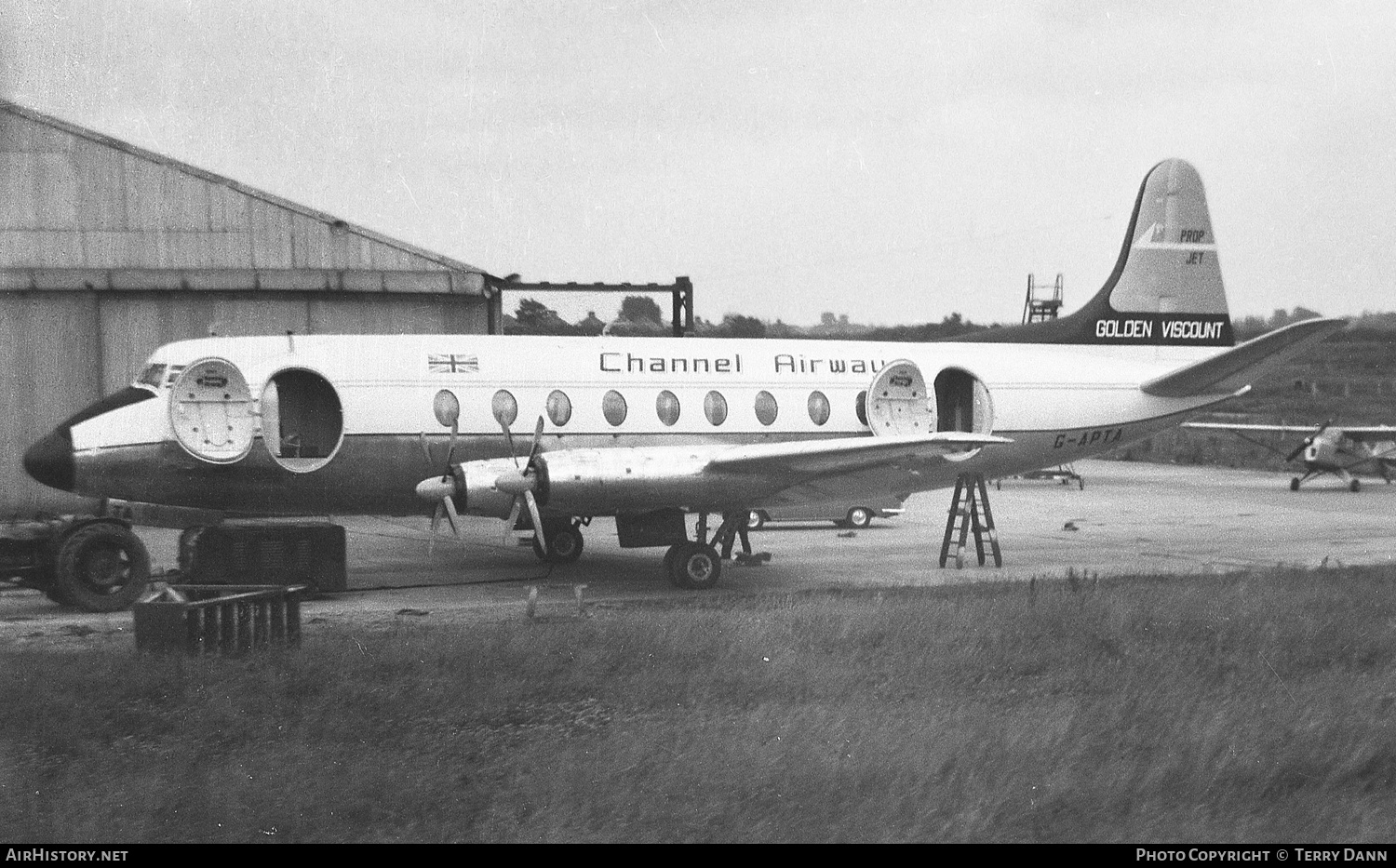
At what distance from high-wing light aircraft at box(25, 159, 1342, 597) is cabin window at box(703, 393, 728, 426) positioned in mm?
32

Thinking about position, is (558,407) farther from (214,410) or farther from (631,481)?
(214,410)

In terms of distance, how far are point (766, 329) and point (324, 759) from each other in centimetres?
2169

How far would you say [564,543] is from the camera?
21719 millimetres

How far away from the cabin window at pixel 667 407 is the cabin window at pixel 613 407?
0.54 m

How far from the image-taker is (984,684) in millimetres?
12250

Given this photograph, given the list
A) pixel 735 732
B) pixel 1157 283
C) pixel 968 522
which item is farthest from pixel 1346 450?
pixel 735 732

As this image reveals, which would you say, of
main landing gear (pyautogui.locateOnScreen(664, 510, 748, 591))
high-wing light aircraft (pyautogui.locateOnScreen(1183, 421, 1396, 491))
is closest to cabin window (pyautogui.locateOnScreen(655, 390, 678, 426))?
A: main landing gear (pyautogui.locateOnScreen(664, 510, 748, 591))

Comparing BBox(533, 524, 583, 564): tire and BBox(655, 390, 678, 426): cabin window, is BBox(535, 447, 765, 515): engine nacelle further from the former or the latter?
BBox(533, 524, 583, 564): tire

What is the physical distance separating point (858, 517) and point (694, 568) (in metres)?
10.0

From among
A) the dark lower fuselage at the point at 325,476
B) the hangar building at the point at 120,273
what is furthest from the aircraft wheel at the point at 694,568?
the hangar building at the point at 120,273

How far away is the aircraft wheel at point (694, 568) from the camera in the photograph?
1877cm
